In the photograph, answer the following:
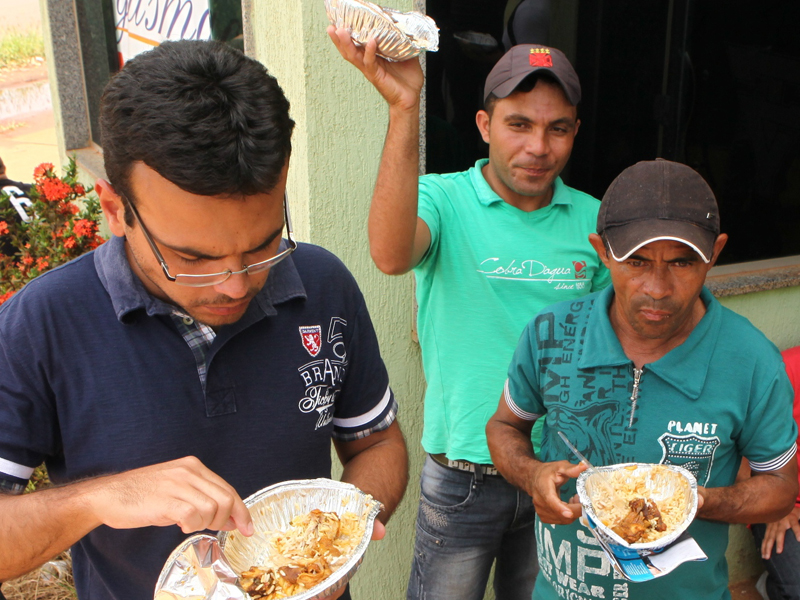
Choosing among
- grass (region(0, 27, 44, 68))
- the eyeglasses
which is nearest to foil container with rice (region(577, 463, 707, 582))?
the eyeglasses

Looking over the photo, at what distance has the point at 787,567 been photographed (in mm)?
3205

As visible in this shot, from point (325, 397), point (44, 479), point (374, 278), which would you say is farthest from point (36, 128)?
point (325, 397)

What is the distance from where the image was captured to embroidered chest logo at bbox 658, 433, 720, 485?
1.87 meters

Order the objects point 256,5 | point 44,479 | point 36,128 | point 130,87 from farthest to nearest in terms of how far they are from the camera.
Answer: point 36,128 → point 44,479 → point 256,5 → point 130,87

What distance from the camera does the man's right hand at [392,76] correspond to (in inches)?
72.5

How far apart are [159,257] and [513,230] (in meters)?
1.33

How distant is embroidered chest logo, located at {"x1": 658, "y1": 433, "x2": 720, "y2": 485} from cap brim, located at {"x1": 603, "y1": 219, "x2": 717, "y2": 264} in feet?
1.55

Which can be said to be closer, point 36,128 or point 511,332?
point 511,332

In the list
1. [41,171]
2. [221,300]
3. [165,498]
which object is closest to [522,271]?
[221,300]

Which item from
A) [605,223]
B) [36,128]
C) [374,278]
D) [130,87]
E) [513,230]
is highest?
[130,87]

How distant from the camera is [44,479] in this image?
12.7 feet

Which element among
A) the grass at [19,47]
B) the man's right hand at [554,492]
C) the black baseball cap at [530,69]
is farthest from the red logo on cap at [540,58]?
the grass at [19,47]

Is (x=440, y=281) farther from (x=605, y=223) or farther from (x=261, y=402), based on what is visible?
(x=261, y=402)

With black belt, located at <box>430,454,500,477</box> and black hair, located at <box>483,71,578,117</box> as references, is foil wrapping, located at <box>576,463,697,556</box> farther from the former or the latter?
black hair, located at <box>483,71,578,117</box>
